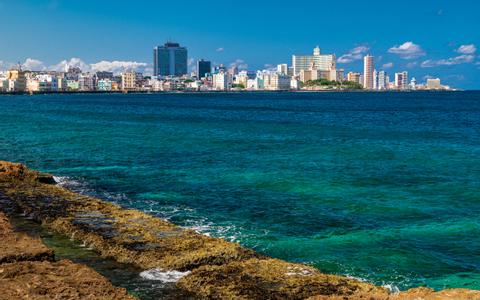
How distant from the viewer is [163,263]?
14.8m

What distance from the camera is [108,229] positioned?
59.6 ft

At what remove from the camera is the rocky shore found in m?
11.9

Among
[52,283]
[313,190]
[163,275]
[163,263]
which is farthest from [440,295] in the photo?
[313,190]

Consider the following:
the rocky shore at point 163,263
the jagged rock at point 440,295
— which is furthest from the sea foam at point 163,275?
the jagged rock at point 440,295

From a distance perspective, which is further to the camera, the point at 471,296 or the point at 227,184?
the point at 227,184

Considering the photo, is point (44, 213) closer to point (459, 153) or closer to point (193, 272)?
point (193, 272)

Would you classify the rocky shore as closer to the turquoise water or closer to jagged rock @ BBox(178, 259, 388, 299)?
jagged rock @ BBox(178, 259, 388, 299)

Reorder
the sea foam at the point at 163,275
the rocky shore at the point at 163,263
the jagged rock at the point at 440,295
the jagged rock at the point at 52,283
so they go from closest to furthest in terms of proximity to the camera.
Answer: the jagged rock at the point at 440,295 < the jagged rock at the point at 52,283 < the rocky shore at the point at 163,263 < the sea foam at the point at 163,275

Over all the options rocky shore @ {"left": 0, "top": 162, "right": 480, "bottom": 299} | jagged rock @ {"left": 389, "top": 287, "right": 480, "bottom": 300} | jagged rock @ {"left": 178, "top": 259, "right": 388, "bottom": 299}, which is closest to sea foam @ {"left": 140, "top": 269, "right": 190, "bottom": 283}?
rocky shore @ {"left": 0, "top": 162, "right": 480, "bottom": 299}

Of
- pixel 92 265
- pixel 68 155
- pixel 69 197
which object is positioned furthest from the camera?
pixel 68 155

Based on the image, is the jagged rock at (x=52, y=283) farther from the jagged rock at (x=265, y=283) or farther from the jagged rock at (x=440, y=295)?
the jagged rock at (x=440, y=295)

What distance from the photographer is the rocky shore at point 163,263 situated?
469 inches

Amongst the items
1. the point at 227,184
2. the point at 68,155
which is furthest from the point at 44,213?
the point at 68,155

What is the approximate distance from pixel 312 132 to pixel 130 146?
25.0 metres
